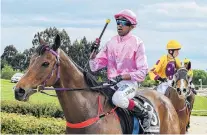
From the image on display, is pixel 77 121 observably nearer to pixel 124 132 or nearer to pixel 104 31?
pixel 124 132

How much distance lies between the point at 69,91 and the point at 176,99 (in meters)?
5.28

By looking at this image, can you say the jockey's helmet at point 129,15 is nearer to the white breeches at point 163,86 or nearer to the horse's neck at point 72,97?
the horse's neck at point 72,97

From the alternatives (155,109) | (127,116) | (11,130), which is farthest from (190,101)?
(127,116)

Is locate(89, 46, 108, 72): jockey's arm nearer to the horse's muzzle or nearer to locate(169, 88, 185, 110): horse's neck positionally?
the horse's muzzle

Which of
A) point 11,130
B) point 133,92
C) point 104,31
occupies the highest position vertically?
point 104,31

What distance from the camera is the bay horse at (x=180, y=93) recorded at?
11.0 meters

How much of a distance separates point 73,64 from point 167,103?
2.27m

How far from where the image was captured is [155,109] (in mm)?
7418

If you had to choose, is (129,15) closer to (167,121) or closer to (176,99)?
(167,121)

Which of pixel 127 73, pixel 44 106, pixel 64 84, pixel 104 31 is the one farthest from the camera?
pixel 44 106

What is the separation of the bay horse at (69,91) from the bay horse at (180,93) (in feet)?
15.4

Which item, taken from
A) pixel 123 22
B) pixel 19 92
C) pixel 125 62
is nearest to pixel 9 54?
pixel 123 22

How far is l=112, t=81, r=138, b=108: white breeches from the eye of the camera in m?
6.45

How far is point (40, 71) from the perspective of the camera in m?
5.94
